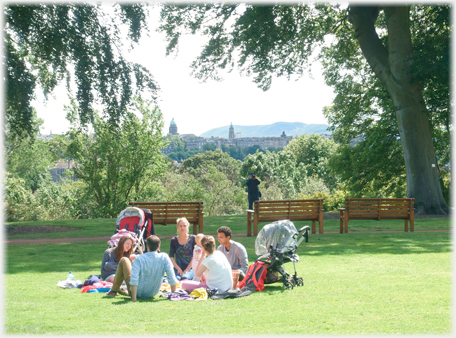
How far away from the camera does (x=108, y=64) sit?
1519 centimetres

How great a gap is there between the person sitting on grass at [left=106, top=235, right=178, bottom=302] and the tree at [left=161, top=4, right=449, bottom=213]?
1536 cm

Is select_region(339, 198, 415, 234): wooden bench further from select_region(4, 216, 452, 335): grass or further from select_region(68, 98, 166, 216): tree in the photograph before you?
select_region(68, 98, 166, 216): tree

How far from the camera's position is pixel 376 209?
14.3 meters

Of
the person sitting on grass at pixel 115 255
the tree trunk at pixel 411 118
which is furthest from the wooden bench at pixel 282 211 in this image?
the tree trunk at pixel 411 118

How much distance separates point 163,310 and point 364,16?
1849cm

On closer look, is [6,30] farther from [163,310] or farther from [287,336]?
[287,336]

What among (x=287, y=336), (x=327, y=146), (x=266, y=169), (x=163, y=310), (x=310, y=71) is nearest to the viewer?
(x=287, y=336)

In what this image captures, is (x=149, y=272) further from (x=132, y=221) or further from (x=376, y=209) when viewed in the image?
(x=376, y=209)

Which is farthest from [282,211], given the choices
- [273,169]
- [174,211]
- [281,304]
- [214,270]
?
[273,169]

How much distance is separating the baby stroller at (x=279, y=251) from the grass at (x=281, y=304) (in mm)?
Result: 211

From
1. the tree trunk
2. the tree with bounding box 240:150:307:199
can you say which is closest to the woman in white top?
the tree trunk

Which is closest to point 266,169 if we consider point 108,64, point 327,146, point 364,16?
point 327,146

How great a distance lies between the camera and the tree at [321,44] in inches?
790

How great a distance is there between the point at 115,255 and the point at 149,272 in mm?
1218
